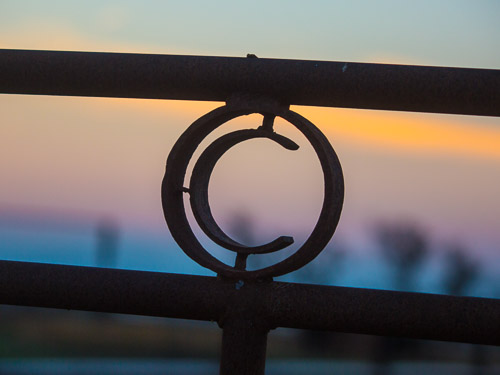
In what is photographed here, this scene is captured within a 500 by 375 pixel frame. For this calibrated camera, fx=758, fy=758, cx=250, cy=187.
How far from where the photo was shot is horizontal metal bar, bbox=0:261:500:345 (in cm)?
125

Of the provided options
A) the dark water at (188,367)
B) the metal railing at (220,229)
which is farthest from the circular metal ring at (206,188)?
the dark water at (188,367)

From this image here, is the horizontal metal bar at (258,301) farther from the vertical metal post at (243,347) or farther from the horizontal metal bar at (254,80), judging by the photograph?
the horizontal metal bar at (254,80)

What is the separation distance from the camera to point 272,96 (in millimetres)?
1357

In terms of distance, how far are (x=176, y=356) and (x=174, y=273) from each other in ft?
153

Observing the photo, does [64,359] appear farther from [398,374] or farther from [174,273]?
[174,273]

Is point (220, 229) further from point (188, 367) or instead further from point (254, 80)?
point (188, 367)

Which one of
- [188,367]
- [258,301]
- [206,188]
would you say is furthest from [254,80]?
[188,367]

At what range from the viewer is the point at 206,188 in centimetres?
144

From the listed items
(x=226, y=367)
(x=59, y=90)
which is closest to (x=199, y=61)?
(x=59, y=90)

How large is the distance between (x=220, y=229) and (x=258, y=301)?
161mm

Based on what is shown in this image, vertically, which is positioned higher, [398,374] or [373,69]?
[398,374]

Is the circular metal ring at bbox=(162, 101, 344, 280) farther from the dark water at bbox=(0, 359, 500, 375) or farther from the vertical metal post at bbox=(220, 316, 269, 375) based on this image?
the dark water at bbox=(0, 359, 500, 375)

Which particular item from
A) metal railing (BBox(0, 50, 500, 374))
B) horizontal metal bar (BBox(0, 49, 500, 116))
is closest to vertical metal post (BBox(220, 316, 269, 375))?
metal railing (BBox(0, 50, 500, 374))

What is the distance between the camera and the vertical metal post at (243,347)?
1326mm
